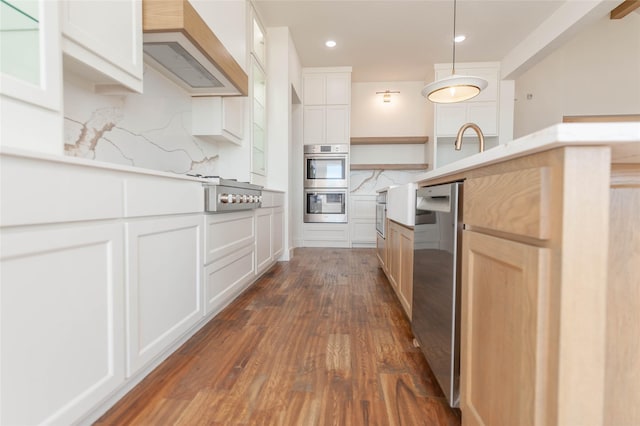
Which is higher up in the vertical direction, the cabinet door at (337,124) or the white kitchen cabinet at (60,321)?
the cabinet door at (337,124)

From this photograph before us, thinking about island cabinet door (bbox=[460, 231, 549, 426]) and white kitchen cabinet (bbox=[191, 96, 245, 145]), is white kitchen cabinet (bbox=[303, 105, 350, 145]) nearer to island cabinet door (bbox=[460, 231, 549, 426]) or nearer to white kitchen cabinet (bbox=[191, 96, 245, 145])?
white kitchen cabinet (bbox=[191, 96, 245, 145])

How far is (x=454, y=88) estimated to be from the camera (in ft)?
8.61

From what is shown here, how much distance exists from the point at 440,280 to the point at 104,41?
156cm

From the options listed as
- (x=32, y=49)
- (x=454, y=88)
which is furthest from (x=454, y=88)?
(x=32, y=49)

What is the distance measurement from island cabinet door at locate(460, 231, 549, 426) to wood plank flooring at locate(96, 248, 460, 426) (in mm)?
333

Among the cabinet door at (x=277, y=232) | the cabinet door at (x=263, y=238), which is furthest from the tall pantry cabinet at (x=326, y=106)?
the cabinet door at (x=263, y=238)

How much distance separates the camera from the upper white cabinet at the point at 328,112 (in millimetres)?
4891

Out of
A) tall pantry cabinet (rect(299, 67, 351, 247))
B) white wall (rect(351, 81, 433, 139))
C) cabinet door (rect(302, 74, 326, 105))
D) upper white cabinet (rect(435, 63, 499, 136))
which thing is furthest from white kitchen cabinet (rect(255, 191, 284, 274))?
upper white cabinet (rect(435, 63, 499, 136))

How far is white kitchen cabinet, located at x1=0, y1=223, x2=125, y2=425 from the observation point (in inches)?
28.9

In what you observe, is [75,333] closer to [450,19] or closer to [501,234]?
[501,234]

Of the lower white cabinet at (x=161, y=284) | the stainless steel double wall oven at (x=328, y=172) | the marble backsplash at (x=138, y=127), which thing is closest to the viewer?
the lower white cabinet at (x=161, y=284)

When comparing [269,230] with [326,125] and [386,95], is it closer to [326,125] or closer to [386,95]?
[326,125]

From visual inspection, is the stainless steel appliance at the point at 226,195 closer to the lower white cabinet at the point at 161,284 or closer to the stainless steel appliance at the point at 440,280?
the lower white cabinet at the point at 161,284

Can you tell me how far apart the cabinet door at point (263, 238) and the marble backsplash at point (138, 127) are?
650mm
